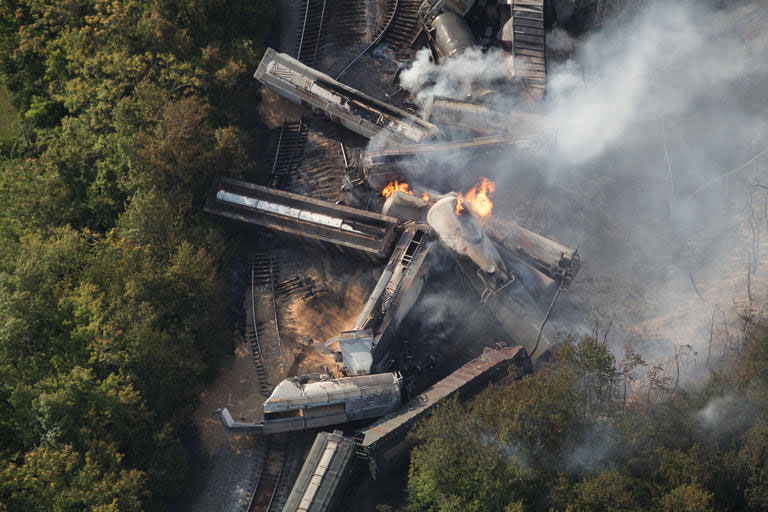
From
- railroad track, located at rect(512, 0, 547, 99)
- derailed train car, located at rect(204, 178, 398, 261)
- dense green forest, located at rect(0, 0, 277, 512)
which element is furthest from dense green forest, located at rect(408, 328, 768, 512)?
railroad track, located at rect(512, 0, 547, 99)

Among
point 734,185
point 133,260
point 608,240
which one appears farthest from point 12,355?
point 734,185

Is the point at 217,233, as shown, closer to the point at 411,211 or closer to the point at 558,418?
the point at 411,211

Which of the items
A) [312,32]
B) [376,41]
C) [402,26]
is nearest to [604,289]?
[376,41]

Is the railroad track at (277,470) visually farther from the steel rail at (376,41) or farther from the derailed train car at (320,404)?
the steel rail at (376,41)

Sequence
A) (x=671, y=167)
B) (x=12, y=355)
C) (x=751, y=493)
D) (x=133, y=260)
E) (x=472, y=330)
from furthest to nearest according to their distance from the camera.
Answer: (x=671, y=167) < (x=472, y=330) < (x=133, y=260) < (x=12, y=355) < (x=751, y=493)

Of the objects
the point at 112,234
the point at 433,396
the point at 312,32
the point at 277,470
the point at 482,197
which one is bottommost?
the point at 277,470

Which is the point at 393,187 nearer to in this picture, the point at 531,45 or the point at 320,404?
the point at 531,45
